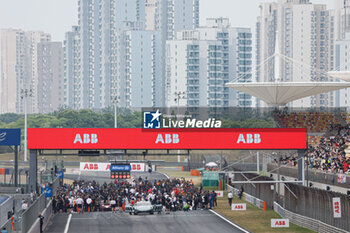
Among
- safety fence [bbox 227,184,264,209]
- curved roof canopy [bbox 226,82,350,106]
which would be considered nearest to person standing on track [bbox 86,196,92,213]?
safety fence [bbox 227,184,264,209]

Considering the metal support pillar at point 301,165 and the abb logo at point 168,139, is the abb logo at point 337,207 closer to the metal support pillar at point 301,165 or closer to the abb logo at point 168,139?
the metal support pillar at point 301,165

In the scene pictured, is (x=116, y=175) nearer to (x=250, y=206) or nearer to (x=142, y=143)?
(x=250, y=206)

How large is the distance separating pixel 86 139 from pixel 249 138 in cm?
908

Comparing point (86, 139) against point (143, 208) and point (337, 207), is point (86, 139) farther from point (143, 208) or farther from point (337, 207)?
point (337, 207)

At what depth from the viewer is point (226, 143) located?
3981 centimetres

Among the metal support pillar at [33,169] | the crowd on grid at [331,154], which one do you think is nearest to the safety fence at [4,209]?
the metal support pillar at [33,169]

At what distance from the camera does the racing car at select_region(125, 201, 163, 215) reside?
47625 millimetres

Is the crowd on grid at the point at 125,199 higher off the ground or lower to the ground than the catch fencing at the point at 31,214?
lower

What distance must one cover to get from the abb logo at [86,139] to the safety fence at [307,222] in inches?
471

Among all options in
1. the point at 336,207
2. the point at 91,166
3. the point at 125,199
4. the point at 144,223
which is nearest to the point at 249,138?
the point at 144,223

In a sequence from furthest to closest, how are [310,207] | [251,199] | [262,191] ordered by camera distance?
1. [251,199]
2. [262,191]
3. [310,207]

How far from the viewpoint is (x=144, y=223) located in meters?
42.2

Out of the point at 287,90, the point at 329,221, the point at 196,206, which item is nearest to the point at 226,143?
the point at 329,221

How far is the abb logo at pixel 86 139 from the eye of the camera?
39875 millimetres
